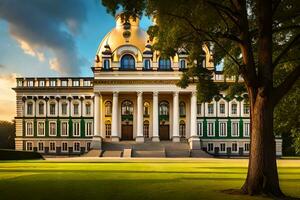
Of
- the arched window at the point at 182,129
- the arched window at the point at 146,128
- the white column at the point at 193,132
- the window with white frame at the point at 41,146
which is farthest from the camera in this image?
the window with white frame at the point at 41,146

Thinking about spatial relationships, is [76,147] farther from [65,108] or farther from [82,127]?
[65,108]

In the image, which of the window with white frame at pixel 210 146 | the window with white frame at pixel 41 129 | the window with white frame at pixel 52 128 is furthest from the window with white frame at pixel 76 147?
the window with white frame at pixel 210 146

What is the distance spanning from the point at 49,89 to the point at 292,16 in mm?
73780

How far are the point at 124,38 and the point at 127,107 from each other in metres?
11.8

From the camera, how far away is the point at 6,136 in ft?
363

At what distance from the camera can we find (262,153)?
57.8 feet

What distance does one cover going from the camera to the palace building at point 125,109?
7956 cm

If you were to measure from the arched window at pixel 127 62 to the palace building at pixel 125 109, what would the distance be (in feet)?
0.54

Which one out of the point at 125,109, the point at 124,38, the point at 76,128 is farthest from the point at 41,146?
the point at 124,38

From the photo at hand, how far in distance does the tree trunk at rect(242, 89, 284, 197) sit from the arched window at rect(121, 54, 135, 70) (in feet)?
211

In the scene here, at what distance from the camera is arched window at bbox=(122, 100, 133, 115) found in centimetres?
8494

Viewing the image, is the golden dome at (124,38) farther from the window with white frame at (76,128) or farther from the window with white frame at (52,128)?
the window with white frame at (52,128)

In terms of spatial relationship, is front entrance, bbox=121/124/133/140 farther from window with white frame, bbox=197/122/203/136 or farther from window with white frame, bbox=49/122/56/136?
window with white frame, bbox=49/122/56/136

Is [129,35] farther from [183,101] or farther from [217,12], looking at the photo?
[217,12]
